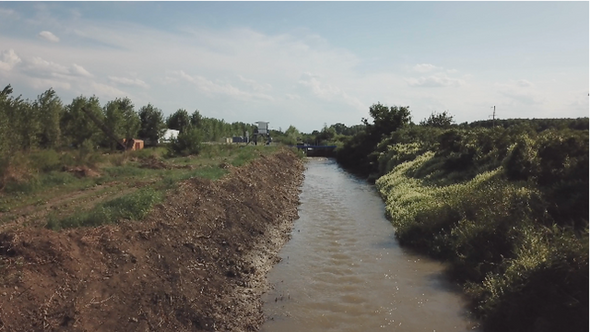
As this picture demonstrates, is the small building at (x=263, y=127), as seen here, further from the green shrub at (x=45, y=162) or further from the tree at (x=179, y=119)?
the green shrub at (x=45, y=162)

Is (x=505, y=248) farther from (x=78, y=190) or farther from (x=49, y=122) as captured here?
(x=49, y=122)

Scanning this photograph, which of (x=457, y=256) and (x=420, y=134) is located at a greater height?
(x=420, y=134)

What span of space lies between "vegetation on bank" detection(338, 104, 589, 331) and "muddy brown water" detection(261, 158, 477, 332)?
74 centimetres

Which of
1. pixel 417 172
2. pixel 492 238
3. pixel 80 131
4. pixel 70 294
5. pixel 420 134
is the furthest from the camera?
pixel 420 134

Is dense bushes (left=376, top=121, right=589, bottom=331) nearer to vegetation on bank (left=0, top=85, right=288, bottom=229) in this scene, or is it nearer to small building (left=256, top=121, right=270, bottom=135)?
vegetation on bank (left=0, top=85, right=288, bottom=229)

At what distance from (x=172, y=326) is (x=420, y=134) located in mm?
39705

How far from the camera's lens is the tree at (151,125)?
60.4 meters

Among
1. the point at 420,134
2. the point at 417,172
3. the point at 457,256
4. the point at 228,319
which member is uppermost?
the point at 420,134

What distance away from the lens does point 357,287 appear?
444 inches

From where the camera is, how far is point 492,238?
11.7m

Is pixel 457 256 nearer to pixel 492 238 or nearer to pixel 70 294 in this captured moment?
pixel 492 238

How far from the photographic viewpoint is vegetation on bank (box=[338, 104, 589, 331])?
7.80 metres

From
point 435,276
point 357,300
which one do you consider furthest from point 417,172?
point 357,300

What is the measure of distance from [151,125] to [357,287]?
182 ft
